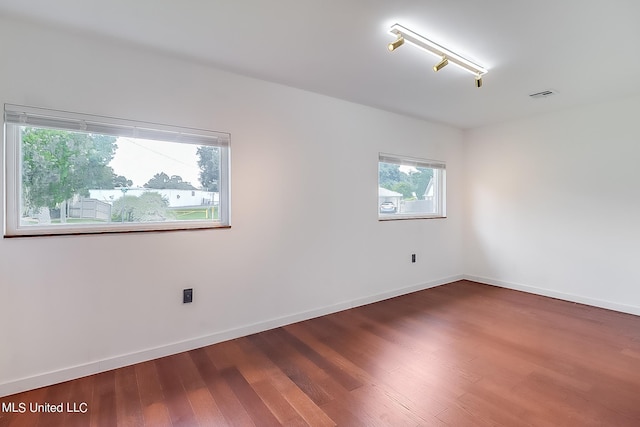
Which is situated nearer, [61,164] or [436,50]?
[61,164]

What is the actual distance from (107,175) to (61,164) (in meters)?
0.26

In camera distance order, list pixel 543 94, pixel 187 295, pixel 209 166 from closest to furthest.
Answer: pixel 187 295 < pixel 209 166 < pixel 543 94

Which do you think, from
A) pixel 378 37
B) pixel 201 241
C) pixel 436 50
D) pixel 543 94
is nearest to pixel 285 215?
pixel 201 241

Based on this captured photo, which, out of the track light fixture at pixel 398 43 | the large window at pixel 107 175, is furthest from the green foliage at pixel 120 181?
the track light fixture at pixel 398 43

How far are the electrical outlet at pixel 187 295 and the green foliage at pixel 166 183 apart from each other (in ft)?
2.76

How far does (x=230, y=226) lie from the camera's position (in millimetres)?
2613

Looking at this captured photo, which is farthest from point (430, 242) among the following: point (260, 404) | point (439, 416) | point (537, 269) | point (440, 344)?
point (260, 404)

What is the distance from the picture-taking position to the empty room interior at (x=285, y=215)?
5.96 ft

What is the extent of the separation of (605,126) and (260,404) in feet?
14.5

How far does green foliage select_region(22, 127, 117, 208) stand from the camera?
1968 millimetres

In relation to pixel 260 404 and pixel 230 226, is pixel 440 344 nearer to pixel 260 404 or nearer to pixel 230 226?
pixel 260 404

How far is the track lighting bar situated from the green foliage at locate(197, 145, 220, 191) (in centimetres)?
165

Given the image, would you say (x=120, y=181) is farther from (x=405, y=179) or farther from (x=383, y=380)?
(x=405, y=179)

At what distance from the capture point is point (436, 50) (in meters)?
2.17
